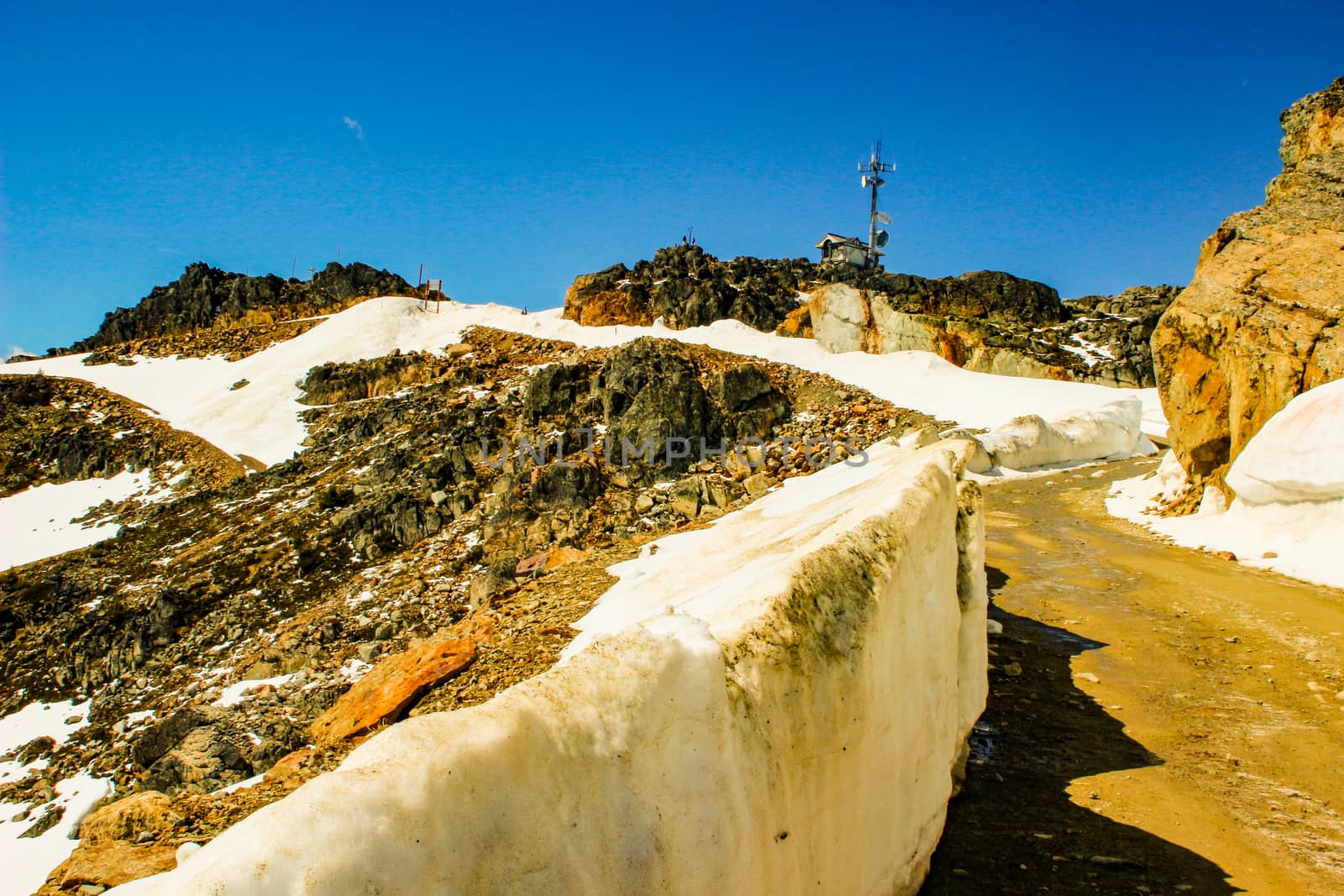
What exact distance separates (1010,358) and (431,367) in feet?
89.8

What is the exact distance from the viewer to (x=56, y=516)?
29.9 metres

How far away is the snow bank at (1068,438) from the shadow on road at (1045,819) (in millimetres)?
15323

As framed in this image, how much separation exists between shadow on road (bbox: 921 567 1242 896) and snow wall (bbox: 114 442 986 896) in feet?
1.27

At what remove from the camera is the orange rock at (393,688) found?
643 cm

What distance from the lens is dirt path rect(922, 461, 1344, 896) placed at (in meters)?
4.86

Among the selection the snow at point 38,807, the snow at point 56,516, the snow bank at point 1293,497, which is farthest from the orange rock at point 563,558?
the snow at point 56,516

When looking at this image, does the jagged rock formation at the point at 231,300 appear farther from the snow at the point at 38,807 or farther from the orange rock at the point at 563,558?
the orange rock at the point at 563,558

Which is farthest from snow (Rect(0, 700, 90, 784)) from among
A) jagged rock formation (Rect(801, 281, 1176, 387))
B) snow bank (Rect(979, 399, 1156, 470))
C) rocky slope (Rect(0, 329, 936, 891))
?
jagged rock formation (Rect(801, 281, 1176, 387))

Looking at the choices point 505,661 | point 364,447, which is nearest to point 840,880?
point 505,661

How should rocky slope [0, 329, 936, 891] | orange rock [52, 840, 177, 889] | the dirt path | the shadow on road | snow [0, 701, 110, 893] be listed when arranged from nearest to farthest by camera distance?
1. orange rock [52, 840, 177, 889]
2. the shadow on road
3. the dirt path
4. rocky slope [0, 329, 936, 891]
5. snow [0, 701, 110, 893]

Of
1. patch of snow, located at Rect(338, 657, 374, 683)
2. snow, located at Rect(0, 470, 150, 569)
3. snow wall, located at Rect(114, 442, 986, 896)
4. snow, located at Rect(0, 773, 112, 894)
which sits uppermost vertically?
snow wall, located at Rect(114, 442, 986, 896)

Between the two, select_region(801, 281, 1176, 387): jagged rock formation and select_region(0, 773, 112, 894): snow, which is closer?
select_region(0, 773, 112, 894): snow

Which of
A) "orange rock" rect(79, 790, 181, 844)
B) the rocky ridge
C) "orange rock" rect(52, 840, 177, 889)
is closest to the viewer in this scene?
"orange rock" rect(52, 840, 177, 889)

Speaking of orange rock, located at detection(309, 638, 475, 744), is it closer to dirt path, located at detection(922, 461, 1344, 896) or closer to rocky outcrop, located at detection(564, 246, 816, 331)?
dirt path, located at detection(922, 461, 1344, 896)
